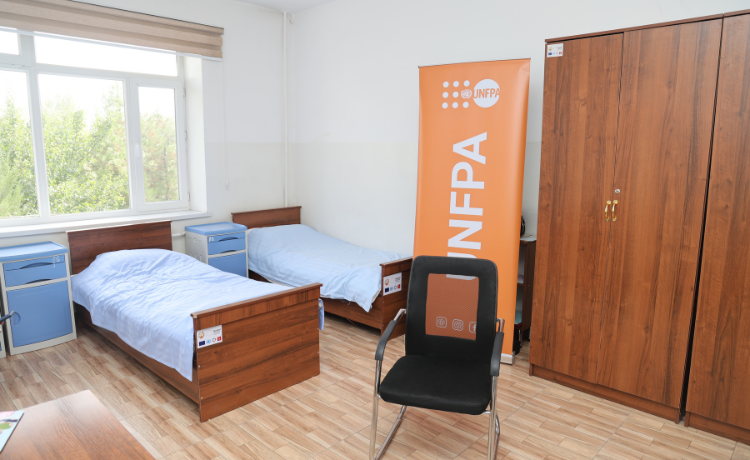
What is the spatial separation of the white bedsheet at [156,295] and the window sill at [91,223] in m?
0.44

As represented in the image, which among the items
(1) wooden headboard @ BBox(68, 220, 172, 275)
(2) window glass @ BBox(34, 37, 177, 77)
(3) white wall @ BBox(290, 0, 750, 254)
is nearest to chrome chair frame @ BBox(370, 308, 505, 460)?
(3) white wall @ BBox(290, 0, 750, 254)

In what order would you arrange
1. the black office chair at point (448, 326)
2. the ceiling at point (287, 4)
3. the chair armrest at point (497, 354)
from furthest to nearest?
the ceiling at point (287, 4) < the black office chair at point (448, 326) < the chair armrest at point (497, 354)

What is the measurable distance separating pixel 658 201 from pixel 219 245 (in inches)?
152

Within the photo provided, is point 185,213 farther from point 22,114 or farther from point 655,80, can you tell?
point 655,80

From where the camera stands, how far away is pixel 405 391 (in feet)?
7.50

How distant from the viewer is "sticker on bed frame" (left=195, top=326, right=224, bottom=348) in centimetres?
270

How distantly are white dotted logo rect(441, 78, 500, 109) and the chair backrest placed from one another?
4.89 feet

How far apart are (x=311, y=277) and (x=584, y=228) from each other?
95.8 inches

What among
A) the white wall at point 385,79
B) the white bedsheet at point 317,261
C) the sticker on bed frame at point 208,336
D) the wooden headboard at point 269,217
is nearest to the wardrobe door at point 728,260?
the white wall at point 385,79

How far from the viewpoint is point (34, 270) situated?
3699mm

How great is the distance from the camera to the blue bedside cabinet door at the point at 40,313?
12.0 feet

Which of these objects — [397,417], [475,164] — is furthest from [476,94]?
[397,417]

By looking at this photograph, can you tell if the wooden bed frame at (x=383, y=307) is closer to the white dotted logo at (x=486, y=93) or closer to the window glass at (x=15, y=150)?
the white dotted logo at (x=486, y=93)

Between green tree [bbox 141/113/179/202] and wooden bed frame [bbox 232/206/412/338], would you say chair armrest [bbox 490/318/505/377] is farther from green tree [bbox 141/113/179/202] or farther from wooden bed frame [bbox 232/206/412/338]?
green tree [bbox 141/113/179/202]
